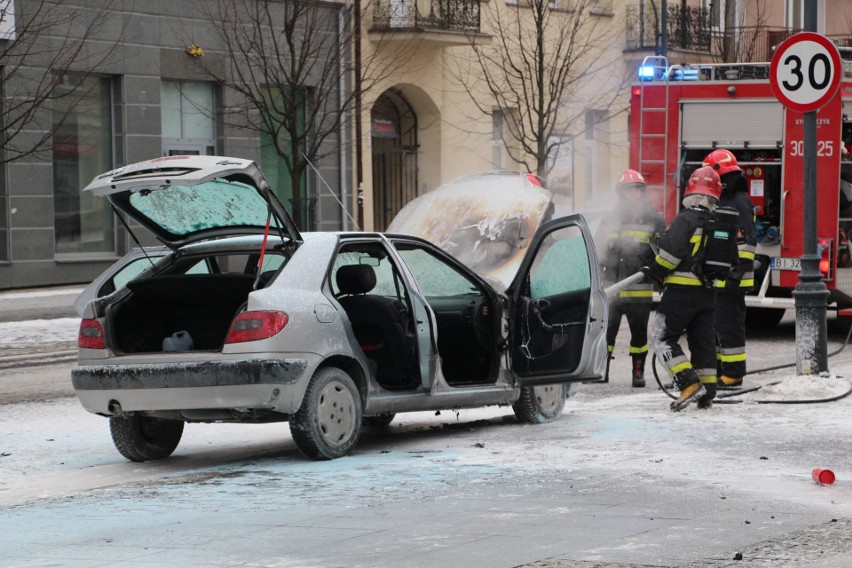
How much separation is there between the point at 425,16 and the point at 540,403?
2081cm

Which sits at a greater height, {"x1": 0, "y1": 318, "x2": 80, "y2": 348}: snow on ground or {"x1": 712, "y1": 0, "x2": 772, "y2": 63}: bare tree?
{"x1": 712, "y1": 0, "x2": 772, "y2": 63}: bare tree

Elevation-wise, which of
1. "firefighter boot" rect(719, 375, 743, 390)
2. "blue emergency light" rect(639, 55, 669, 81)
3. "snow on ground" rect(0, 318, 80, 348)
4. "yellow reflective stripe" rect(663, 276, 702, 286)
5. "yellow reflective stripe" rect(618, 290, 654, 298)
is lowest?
"snow on ground" rect(0, 318, 80, 348)

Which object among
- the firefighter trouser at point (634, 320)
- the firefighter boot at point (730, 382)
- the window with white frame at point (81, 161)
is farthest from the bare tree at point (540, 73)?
the firefighter boot at point (730, 382)

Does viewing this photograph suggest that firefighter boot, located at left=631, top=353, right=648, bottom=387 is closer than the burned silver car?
No

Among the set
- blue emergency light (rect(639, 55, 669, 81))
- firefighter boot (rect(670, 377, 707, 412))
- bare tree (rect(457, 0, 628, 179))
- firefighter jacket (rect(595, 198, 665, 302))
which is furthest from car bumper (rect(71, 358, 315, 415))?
bare tree (rect(457, 0, 628, 179))

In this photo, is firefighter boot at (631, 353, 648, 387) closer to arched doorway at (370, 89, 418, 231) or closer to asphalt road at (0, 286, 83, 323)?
asphalt road at (0, 286, 83, 323)

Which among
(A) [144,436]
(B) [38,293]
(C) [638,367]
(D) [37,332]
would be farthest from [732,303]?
(B) [38,293]

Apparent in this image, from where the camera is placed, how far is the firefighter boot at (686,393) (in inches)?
426

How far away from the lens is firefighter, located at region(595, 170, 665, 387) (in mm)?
13070

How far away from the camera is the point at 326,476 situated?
27.3 feet

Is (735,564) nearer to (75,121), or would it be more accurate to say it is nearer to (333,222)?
(75,121)

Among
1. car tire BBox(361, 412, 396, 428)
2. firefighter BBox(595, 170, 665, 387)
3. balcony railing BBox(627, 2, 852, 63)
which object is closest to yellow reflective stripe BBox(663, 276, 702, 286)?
firefighter BBox(595, 170, 665, 387)

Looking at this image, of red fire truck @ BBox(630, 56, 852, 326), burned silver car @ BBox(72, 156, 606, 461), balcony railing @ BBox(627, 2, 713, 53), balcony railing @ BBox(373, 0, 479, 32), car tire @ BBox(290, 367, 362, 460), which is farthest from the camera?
balcony railing @ BBox(627, 2, 713, 53)

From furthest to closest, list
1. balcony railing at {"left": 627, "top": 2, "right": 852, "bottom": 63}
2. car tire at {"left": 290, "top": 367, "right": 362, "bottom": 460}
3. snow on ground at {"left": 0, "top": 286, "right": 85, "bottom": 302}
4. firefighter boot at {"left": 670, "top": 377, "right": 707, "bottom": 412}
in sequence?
1. balcony railing at {"left": 627, "top": 2, "right": 852, "bottom": 63}
2. snow on ground at {"left": 0, "top": 286, "right": 85, "bottom": 302}
3. firefighter boot at {"left": 670, "top": 377, "right": 707, "bottom": 412}
4. car tire at {"left": 290, "top": 367, "right": 362, "bottom": 460}
